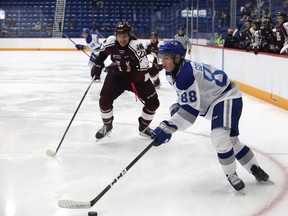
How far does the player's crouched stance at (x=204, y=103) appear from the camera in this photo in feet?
9.02

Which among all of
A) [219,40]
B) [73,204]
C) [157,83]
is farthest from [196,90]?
[219,40]

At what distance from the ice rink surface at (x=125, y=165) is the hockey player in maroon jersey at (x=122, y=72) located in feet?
1.02

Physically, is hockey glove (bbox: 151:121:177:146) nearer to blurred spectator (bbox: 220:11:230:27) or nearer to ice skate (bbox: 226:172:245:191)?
ice skate (bbox: 226:172:245:191)

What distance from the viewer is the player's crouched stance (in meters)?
2.75

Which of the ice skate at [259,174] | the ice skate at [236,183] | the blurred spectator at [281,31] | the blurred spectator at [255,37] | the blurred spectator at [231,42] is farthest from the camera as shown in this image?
the blurred spectator at [231,42]

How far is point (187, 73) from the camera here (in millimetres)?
2740

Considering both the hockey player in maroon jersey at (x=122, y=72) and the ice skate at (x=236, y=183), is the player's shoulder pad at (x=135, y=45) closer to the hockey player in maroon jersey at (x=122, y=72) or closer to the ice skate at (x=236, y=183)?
the hockey player in maroon jersey at (x=122, y=72)

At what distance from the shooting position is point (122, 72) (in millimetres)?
4516

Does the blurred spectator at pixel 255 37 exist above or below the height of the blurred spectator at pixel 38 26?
below

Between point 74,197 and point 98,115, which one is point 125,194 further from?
point 98,115

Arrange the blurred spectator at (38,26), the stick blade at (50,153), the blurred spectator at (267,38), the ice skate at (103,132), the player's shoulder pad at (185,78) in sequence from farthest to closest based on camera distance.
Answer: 1. the blurred spectator at (38,26)
2. the blurred spectator at (267,38)
3. the ice skate at (103,132)
4. the stick blade at (50,153)
5. the player's shoulder pad at (185,78)

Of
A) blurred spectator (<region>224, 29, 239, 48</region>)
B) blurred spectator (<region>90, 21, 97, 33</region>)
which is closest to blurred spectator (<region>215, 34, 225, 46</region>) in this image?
blurred spectator (<region>224, 29, 239, 48</region>)

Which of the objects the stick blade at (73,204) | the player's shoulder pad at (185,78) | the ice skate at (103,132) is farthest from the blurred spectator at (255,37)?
the stick blade at (73,204)

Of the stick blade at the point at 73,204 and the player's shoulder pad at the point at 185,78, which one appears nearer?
the stick blade at the point at 73,204
